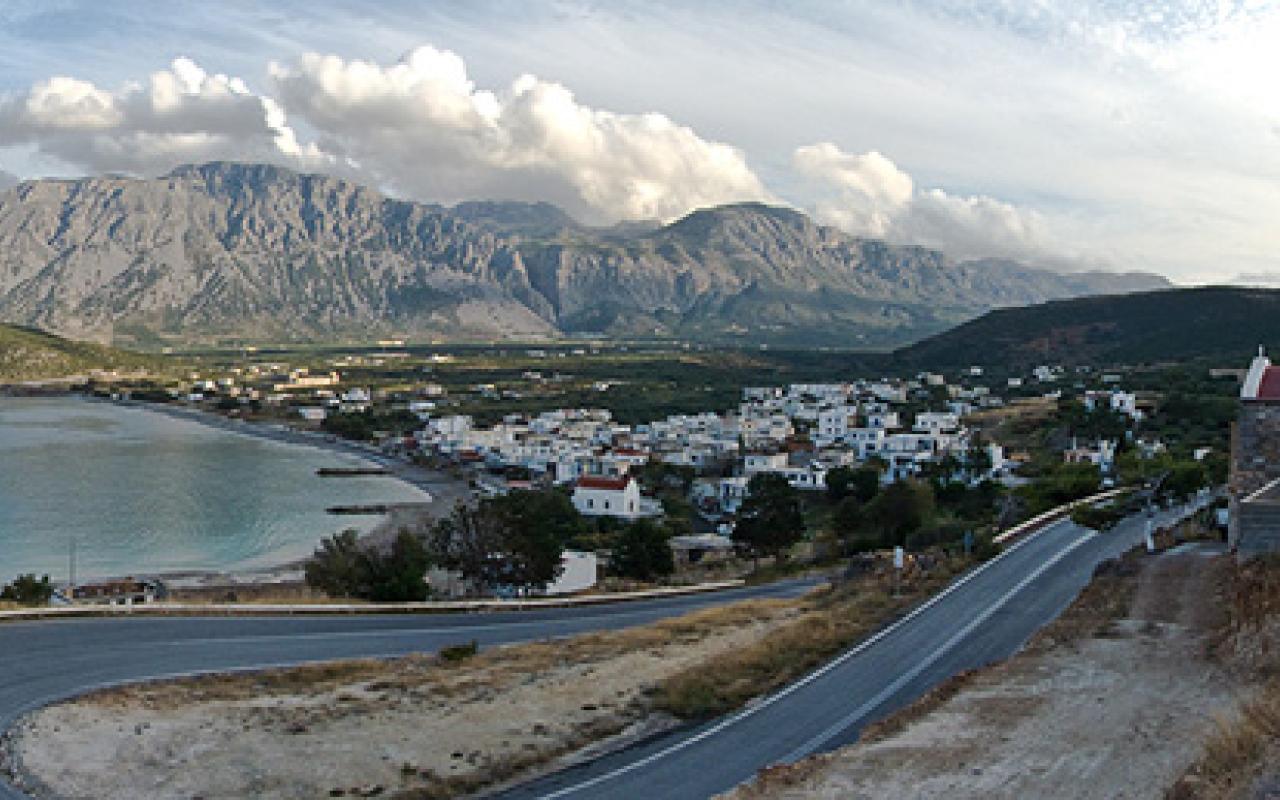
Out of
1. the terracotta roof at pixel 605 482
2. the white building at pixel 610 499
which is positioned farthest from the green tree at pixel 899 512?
the terracotta roof at pixel 605 482

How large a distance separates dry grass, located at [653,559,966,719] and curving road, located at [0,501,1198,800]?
34cm

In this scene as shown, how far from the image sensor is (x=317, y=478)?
7069 centimetres

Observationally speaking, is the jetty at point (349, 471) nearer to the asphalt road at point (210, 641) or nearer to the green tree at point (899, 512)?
the green tree at point (899, 512)

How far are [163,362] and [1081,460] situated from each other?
177526 millimetres

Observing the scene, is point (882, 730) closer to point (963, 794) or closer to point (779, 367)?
point (963, 794)

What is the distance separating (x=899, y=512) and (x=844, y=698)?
24.3 metres

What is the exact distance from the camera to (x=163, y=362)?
189 m

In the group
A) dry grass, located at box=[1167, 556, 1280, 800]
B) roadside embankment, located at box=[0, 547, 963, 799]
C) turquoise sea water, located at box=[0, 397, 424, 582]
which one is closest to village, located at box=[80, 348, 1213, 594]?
turquoise sea water, located at box=[0, 397, 424, 582]

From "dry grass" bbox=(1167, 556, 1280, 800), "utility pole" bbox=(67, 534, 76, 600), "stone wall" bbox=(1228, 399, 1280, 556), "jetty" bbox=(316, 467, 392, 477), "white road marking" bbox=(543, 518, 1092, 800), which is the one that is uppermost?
"stone wall" bbox=(1228, 399, 1280, 556)

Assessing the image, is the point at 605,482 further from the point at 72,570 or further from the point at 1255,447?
the point at 1255,447

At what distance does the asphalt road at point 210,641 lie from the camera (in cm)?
1495

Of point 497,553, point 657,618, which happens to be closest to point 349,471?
point 497,553

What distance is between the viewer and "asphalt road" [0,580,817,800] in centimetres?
1495

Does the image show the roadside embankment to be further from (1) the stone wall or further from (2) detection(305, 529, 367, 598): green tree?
(2) detection(305, 529, 367, 598): green tree
